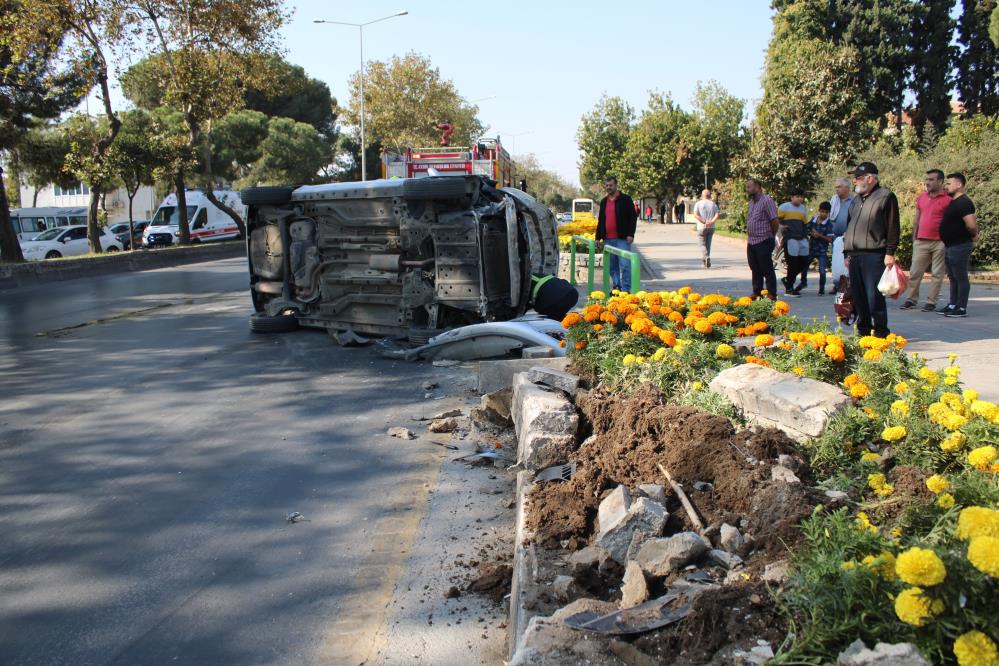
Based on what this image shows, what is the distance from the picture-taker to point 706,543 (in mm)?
3166

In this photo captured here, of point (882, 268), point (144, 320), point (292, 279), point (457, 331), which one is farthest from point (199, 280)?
point (882, 268)

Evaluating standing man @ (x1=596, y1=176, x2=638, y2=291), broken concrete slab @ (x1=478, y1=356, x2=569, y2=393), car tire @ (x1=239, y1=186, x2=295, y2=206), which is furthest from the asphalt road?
standing man @ (x1=596, y1=176, x2=638, y2=291)

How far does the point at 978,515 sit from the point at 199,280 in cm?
1899

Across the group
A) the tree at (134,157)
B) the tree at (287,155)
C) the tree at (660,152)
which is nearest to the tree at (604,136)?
the tree at (660,152)

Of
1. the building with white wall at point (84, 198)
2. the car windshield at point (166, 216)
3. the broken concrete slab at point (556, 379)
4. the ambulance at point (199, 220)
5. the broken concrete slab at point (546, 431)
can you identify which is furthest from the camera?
the building with white wall at point (84, 198)

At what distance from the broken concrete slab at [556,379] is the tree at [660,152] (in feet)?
178

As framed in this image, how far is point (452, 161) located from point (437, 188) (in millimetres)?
13249

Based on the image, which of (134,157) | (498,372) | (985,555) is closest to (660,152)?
(134,157)

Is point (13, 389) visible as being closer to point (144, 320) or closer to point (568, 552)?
point (144, 320)

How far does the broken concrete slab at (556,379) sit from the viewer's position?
5.41m

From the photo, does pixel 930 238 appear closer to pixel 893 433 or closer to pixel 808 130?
pixel 893 433

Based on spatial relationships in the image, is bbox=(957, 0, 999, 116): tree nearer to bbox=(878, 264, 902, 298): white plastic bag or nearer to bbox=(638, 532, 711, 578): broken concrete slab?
bbox=(878, 264, 902, 298): white plastic bag

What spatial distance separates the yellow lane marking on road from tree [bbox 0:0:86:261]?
1937 centimetres

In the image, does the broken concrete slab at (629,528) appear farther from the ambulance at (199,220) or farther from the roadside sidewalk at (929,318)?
the ambulance at (199,220)
